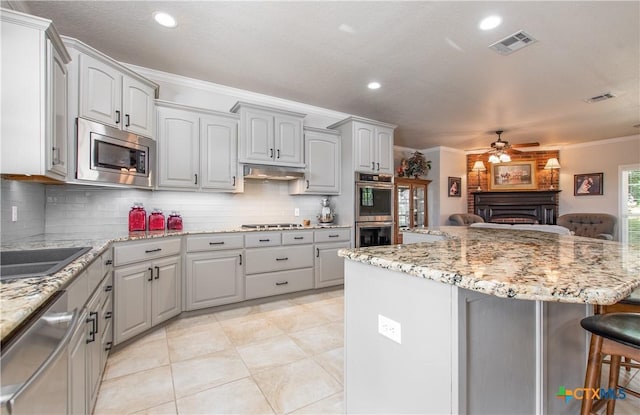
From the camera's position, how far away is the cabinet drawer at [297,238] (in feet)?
11.7

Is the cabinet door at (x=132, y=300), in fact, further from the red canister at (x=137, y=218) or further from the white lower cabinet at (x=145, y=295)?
the red canister at (x=137, y=218)

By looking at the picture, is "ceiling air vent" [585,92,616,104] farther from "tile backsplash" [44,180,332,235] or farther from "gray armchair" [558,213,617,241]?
"tile backsplash" [44,180,332,235]

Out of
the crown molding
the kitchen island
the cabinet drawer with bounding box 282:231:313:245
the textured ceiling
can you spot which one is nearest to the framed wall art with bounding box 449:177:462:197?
the textured ceiling

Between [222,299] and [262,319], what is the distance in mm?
523

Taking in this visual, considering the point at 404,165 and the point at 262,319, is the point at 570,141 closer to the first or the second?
the point at 404,165

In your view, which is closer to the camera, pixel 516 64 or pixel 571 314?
pixel 571 314

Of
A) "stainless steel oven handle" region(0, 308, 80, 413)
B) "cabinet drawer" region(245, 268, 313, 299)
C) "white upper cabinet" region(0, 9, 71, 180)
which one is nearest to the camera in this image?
"stainless steel oven handle" region(0, 308, 80, 413)

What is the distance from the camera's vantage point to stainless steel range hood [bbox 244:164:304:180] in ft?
11.5

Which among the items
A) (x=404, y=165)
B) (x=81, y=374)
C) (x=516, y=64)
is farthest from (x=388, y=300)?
(x=404, y=165)

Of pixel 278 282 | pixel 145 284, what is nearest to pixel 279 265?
pixel 278 282

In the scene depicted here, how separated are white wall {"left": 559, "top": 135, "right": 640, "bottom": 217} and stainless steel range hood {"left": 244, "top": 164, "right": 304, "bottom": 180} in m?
6.52

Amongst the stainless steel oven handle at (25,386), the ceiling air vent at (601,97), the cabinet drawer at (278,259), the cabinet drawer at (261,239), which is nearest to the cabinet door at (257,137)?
the cabinet drawer at (261,239)

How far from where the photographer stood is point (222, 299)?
10.4 feet

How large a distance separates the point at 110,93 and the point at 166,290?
1.78 metres
